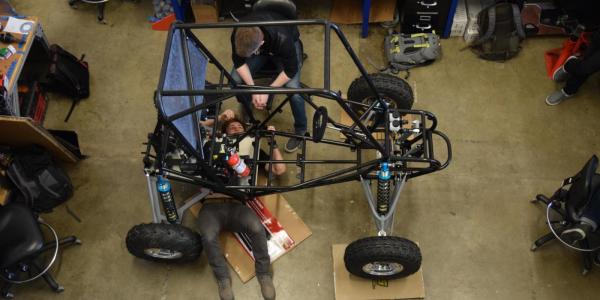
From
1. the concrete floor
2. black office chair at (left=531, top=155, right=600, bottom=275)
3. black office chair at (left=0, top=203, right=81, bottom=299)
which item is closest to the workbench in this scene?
the concrete floor

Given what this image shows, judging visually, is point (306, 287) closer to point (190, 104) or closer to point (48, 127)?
point (190, 104)

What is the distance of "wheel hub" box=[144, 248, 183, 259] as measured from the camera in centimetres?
363

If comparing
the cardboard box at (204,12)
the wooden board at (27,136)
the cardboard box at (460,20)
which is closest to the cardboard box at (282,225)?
the wooden board at (27,136)

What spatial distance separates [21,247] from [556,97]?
14.4 ft

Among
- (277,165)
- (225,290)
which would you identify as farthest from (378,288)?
(277,165)

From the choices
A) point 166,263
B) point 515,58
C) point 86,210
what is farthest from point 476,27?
point 86,210

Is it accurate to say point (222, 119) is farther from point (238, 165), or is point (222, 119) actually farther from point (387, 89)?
point (387, 89)

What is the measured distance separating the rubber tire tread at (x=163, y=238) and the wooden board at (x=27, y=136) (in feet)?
3.69

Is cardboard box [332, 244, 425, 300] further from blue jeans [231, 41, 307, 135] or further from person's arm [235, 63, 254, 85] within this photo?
person's arm [235, 63, 254, 85]

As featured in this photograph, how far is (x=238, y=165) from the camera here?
344cm

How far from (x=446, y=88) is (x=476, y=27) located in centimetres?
71

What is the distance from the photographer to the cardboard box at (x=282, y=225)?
3.86 metres

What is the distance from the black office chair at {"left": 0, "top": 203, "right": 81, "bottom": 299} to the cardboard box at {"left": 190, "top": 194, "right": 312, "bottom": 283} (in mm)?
1115

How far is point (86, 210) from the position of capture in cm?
418
